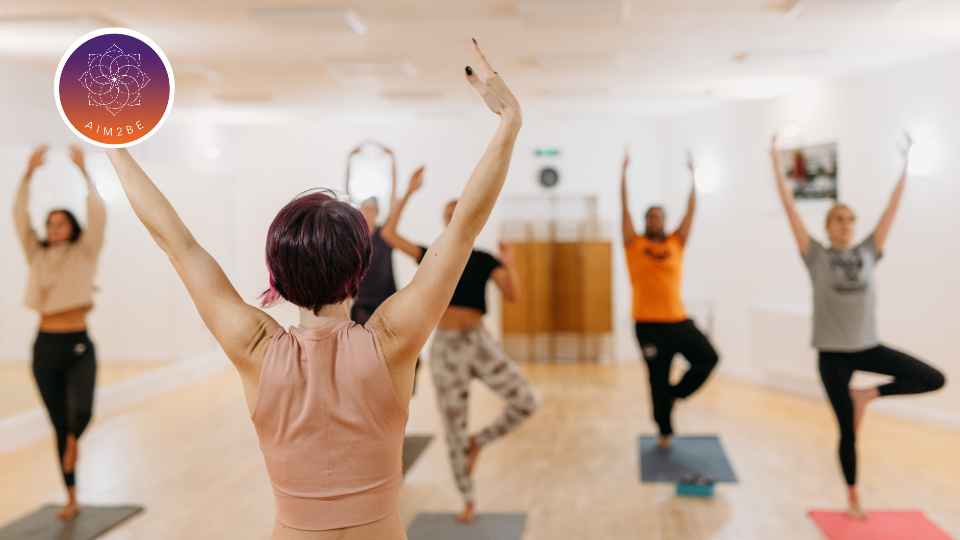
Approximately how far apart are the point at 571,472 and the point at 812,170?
3.73 metres

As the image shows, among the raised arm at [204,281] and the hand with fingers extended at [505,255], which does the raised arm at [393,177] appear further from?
the raised arm at [204,281]

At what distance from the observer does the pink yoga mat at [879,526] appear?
389 centimetres

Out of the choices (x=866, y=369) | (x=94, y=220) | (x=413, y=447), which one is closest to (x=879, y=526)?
(x=866, y=369)

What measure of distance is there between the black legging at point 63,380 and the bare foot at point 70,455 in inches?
0.7

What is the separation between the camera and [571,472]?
5.10 metres

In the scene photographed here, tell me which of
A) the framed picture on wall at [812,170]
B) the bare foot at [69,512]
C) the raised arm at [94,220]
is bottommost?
the bare foot at [69,512]

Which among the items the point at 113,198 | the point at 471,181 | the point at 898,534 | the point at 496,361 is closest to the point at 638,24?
the point at 496,361

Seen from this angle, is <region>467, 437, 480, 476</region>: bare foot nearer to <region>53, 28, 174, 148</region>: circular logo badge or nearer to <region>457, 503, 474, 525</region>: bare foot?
<region>457, 503, 474, 525</region>: bare foot

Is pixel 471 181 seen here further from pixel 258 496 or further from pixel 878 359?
pixel 258 496

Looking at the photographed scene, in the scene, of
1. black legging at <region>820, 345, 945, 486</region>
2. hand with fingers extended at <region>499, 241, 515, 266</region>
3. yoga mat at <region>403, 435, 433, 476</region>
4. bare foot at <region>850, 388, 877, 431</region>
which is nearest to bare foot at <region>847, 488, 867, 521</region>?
black legging at <region>820, 345, 945, 486</region>

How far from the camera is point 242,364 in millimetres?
1193

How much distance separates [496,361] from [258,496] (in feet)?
5.19

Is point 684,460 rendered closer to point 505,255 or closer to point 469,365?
point 469,365

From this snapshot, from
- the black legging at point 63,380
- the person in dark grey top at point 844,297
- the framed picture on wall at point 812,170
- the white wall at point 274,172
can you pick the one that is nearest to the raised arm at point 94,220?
the black legging at point 63,380
